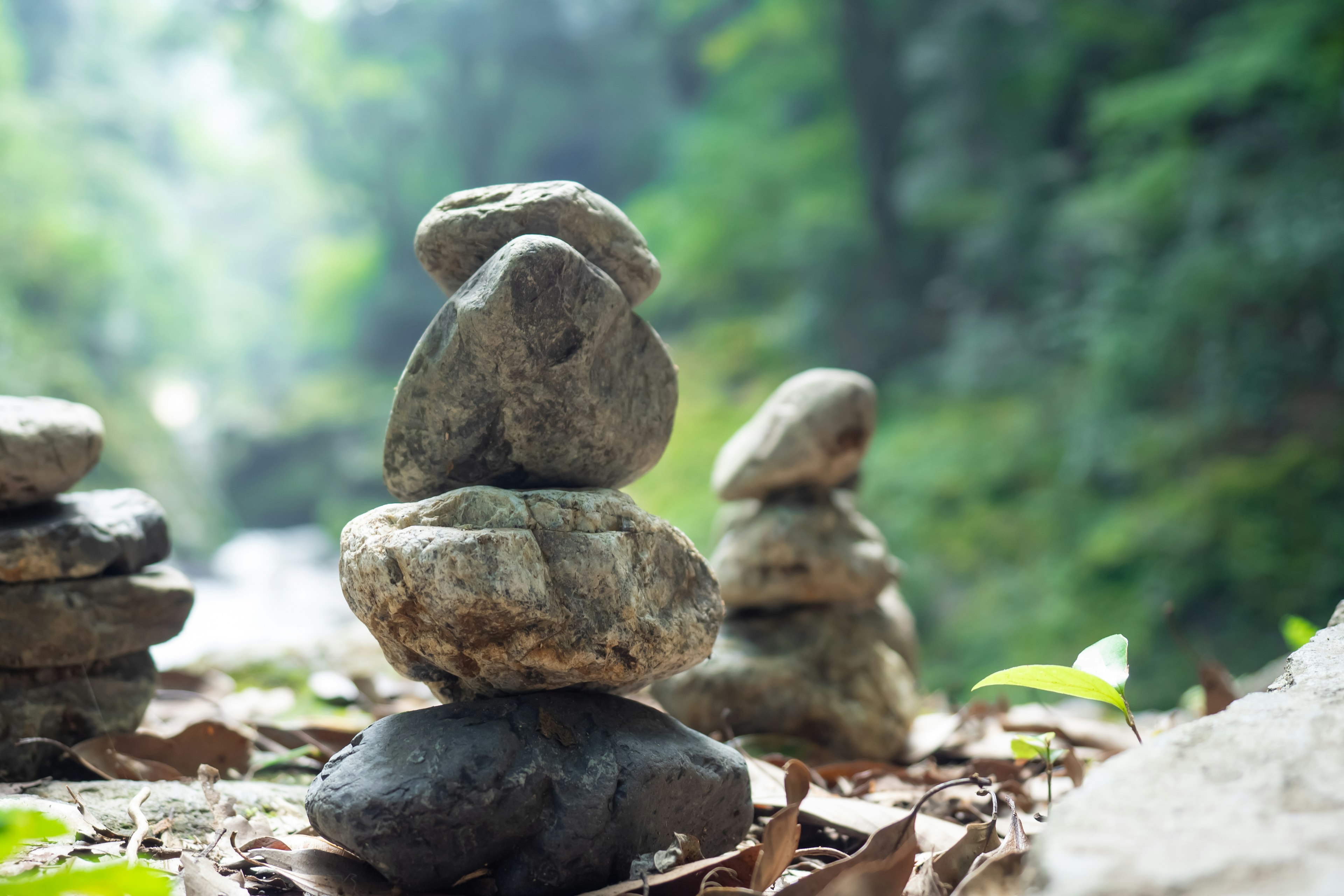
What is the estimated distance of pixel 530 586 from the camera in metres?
1.64

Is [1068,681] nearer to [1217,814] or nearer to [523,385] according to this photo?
[1217,814]

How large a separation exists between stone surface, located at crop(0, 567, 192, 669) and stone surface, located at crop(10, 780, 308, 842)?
0.32 m

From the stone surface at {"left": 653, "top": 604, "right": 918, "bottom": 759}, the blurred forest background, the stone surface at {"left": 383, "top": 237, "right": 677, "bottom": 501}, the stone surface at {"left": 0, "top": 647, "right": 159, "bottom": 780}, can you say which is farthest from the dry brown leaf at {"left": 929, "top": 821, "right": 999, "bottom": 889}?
the blurred forest background

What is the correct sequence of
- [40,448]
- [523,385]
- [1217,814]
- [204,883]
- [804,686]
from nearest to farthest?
[1217,814]
[204,883]
[523,385]
[40,448]
[804,686]

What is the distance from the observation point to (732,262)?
12.4m

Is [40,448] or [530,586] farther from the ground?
[40,448]

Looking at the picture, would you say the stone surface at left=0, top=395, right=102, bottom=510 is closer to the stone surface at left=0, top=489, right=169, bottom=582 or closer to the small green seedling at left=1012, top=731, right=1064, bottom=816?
the stone surface at left=0, top=489, right=169, bottom=582

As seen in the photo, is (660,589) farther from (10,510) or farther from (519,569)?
(10,510)

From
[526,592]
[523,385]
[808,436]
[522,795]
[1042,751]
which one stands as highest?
[808,436]

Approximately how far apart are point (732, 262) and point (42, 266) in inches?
346

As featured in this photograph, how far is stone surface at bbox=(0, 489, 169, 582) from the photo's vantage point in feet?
7.27

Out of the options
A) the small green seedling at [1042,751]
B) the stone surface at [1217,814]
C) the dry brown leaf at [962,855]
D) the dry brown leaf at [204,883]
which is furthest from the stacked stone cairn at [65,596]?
the stone surface at [1217,814]

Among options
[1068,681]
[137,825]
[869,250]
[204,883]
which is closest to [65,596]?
[137,825]

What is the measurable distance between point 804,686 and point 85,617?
196 centimetres
